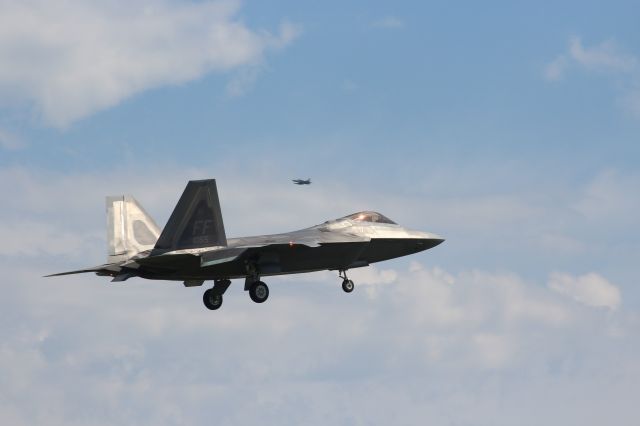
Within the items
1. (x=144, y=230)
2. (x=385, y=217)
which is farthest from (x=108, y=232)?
(x=385, y=217)

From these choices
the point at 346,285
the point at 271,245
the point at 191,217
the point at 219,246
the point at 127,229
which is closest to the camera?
the point at 191,217

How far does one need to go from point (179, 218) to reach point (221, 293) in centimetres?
583

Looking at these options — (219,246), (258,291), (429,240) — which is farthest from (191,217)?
(429,240)

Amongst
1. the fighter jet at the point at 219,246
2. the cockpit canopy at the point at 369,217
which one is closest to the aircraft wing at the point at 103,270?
the fighter jet at the point at 219,246

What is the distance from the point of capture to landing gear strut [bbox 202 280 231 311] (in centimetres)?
4844

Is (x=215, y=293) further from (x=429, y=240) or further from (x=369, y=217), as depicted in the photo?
(x=429, y=240)

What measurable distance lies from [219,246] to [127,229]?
5.82m

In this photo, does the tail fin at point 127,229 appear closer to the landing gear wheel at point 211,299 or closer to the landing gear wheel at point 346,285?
the landing gear wheel at point 211,299

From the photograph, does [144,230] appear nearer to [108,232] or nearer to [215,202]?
[108,232]

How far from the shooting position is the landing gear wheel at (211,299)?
159ft

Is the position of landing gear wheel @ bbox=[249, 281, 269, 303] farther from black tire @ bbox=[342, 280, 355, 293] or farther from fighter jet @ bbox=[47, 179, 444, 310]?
black tire @ bbox=[342, 280, 355, 293]

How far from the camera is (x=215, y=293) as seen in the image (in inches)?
1911

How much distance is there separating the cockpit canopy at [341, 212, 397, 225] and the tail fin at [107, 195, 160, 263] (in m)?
9.26

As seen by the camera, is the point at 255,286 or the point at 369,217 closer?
the point at 255,286
